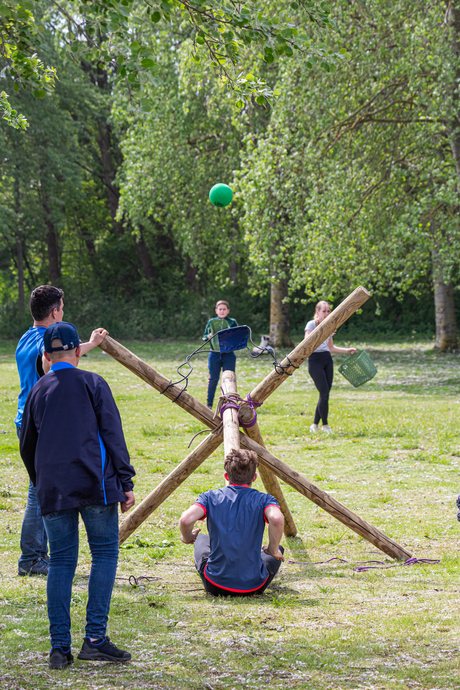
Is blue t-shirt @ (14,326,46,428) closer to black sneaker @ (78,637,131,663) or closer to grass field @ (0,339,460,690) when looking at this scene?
grass field @ (0,339,460,690)

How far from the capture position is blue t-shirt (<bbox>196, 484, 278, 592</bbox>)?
4.62 meters

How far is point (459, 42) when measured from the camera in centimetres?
1620

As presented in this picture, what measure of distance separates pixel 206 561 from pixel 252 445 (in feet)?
3.55

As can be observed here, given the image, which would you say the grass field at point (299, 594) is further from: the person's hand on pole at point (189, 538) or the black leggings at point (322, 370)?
the black leggings at point (322, 370)

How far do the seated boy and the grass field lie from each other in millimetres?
155

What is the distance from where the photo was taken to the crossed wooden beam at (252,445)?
18.1ft

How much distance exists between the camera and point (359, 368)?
10.2m

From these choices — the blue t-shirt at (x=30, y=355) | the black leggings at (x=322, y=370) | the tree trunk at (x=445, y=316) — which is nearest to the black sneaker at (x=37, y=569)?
the blue t-shirt at (x=30, y=355)

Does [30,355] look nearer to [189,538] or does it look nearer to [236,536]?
[189,538]

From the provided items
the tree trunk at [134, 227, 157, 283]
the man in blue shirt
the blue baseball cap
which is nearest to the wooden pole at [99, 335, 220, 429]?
the man in blue shirt

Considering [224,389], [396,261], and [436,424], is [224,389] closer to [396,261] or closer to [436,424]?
[436,424]

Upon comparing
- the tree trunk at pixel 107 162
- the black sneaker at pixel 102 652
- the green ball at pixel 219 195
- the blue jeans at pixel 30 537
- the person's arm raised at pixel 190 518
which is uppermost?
the tree trunk at pixel 107 162

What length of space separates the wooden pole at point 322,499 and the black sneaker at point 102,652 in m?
2.17

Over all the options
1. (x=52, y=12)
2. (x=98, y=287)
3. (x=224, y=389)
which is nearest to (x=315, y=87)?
(x=224, y=389)
